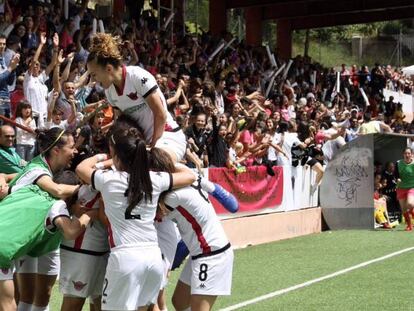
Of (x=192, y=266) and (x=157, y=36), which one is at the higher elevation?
(x=157, y=36)

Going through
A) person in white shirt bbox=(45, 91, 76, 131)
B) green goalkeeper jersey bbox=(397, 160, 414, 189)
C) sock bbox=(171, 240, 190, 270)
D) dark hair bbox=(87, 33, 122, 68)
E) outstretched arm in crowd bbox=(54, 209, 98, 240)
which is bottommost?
green goalkeeper jersey bbox=(397, 160, 414, 189)

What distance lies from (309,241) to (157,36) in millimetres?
7015

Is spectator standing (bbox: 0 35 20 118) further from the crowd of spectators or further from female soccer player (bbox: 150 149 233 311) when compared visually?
female soccer player (bbox: 150 149 233 311)

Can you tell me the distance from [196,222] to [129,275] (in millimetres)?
1027

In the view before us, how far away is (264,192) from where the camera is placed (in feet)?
61.3

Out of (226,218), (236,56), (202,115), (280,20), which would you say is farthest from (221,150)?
A: (280,20)

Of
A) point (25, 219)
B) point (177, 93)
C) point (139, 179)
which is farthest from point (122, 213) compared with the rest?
point (177, 93)

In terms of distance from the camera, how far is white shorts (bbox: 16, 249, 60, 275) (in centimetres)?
753

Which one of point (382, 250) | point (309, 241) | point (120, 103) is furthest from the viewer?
point (309, 241)

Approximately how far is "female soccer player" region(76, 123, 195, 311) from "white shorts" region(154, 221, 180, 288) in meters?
1.02

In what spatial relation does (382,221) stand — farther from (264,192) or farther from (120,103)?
(120,103)

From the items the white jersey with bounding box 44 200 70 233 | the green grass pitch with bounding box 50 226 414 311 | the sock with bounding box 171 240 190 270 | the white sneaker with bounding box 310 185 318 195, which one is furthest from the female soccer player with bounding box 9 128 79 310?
the white sneaker with bounding box 310 185 318 195

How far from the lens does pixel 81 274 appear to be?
7.16 meters

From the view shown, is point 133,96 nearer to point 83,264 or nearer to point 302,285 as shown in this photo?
point 83,264
